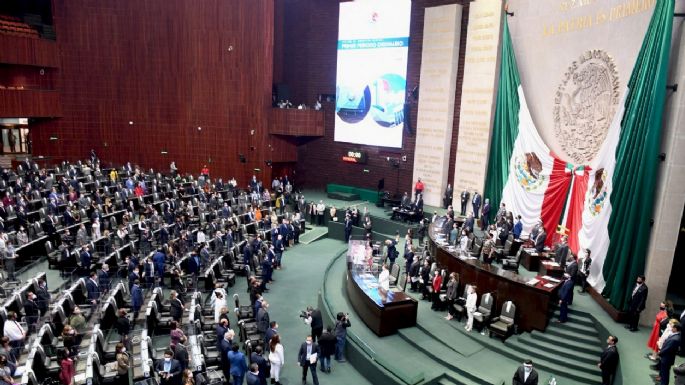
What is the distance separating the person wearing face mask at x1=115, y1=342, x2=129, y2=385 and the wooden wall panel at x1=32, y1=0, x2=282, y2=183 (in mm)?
19468

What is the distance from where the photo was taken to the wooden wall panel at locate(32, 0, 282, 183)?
26.6 meters

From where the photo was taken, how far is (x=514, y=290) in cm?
1192

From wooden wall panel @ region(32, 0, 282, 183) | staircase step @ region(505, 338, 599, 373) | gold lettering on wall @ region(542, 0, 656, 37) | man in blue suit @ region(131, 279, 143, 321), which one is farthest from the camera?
wooden wall panel @ region(32, 0, 282, 183)

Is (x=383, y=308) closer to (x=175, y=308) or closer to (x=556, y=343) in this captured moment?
(x=556, y=343)

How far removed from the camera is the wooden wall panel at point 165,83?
26.6 meters

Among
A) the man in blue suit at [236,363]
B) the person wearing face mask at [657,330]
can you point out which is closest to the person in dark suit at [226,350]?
the man in blue suit at [236,363]

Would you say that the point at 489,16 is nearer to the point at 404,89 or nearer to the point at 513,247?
the point at 404,89

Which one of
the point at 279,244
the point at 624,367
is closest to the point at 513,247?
the point at 624,367

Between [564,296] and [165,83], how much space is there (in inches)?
935

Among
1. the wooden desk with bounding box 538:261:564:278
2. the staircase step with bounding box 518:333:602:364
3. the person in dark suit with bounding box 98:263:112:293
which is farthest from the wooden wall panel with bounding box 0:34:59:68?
the staircase step with bounding box 518:333:602:364

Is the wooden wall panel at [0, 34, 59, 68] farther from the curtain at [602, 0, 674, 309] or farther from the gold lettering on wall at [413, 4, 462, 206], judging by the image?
the curtain at [602, 0, 674, 309]

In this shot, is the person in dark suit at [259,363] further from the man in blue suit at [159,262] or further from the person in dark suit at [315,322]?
the man in blue suit at [159,262]

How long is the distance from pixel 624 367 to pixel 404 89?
1808 centimetres

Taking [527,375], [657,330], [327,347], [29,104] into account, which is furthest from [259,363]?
[29,104]
